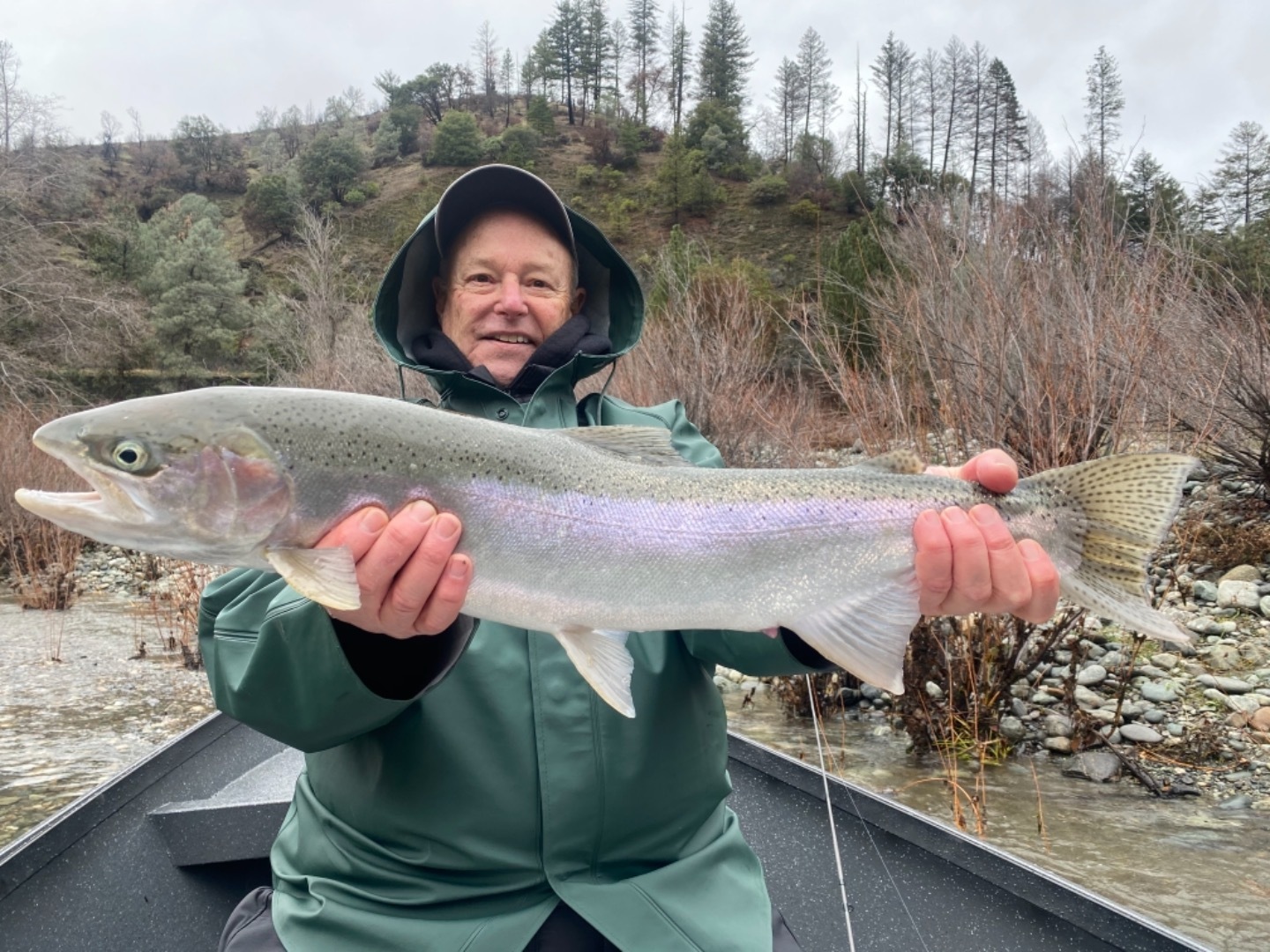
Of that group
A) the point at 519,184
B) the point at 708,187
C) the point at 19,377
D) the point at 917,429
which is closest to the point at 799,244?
the point at 708,187

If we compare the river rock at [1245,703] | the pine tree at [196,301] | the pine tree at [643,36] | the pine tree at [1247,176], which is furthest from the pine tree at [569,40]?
the river rock at [1245,703]

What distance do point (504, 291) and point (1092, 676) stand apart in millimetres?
7121

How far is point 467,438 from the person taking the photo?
225cm

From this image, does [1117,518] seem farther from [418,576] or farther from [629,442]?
[418,576]

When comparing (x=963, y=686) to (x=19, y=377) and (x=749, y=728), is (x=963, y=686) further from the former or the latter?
(x=19, y=377)

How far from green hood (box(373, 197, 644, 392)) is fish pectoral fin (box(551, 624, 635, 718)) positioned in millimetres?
1008

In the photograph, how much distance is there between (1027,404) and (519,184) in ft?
15.0

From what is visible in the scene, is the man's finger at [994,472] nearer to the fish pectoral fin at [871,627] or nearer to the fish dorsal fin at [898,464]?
the fish dorsal fin at [898,464]

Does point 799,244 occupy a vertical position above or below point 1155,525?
above

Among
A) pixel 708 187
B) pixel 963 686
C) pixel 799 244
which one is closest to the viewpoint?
pixel 963 686

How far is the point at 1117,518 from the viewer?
8.03 ft

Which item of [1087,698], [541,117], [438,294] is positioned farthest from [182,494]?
[541,117]

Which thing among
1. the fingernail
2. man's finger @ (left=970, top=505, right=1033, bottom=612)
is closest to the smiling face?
the fingernail

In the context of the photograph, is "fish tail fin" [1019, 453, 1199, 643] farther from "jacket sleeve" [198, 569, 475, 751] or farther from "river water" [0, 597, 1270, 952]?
"river water" [0, 597, 1270, 952]
